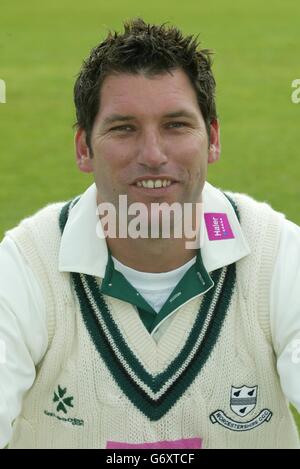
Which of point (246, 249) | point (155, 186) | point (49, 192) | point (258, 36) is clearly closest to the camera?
point (155, 186)

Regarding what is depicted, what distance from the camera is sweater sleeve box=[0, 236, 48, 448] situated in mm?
3150

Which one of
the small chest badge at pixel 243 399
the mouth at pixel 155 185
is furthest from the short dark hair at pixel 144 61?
the small chest badge at pixel 243 399

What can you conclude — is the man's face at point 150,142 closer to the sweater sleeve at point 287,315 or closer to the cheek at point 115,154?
the cheek at point 115,154

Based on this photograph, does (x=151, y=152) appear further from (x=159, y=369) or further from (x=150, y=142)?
(x=159, y=369)

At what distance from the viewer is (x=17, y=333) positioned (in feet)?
10.5

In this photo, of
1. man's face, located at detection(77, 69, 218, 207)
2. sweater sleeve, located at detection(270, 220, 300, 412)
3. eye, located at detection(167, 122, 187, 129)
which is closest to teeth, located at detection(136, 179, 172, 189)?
man's face, located at detection(77, 69, 218, 207)

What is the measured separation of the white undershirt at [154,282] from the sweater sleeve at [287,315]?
26cm

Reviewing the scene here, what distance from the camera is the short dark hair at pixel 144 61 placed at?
3.30m

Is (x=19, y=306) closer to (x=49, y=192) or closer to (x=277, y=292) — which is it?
(x=277, y=292)

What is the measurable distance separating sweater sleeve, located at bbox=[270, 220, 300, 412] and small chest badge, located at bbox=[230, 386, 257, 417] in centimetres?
13

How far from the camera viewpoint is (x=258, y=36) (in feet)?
42.3

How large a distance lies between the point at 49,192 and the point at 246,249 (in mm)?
4842

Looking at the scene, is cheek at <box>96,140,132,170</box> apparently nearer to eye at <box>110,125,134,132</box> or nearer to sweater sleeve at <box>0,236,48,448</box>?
eye at <box>110,125,134,132</box>

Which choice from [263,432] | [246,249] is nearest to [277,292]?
[246,249]
